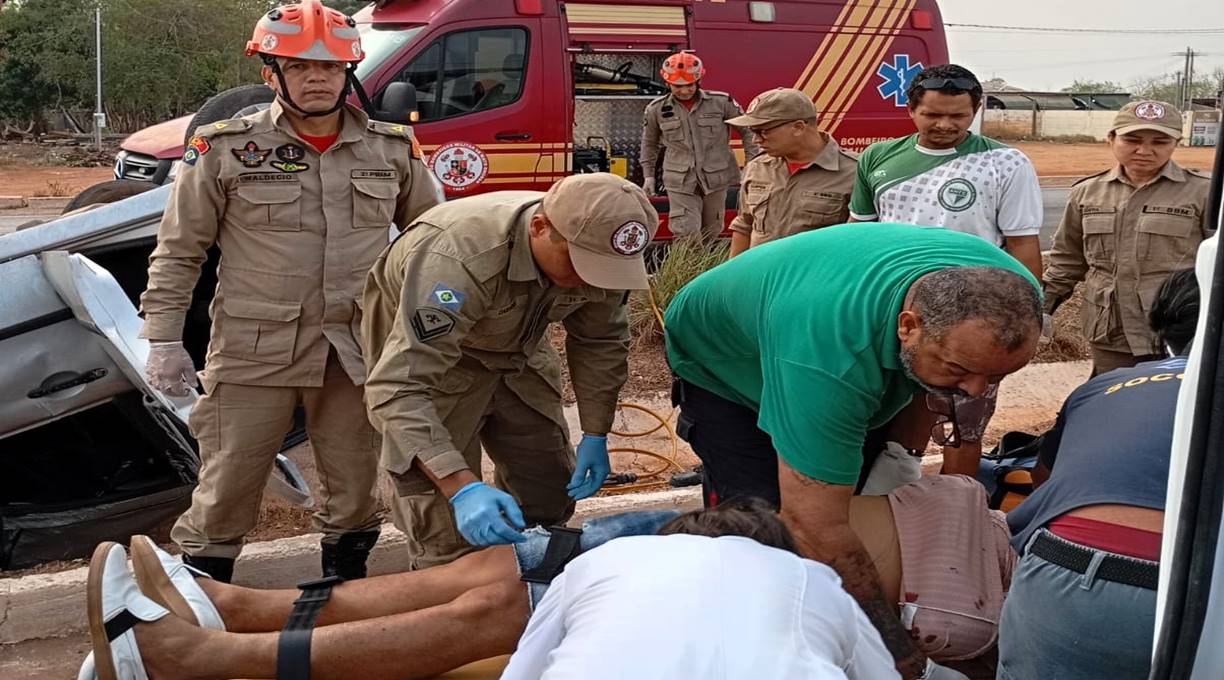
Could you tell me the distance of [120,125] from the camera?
26.4 metres

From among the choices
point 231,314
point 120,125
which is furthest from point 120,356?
point 120,125

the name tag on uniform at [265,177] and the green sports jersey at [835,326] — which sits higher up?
the name tag on uniform at [265,177]

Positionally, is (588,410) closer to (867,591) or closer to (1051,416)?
(867,591)

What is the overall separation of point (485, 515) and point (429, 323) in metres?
0.44

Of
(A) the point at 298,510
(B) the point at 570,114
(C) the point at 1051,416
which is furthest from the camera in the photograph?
(B) the point at 570,114

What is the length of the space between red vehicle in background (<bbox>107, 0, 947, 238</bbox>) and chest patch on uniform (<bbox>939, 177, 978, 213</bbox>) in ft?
11.4

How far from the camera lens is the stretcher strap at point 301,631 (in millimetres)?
2584

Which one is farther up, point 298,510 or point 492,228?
point 492,228

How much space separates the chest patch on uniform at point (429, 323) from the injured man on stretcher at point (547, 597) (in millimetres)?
512

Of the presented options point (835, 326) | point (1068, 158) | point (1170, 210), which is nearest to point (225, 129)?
point (835, 326)

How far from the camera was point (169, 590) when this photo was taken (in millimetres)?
2693

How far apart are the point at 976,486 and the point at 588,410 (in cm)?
103

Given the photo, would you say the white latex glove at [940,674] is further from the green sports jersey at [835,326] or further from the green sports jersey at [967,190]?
the green sports jersey at [967,190]

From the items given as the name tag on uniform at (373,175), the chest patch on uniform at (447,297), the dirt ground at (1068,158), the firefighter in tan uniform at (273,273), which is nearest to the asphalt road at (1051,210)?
the dirt ground at (1068,158)
